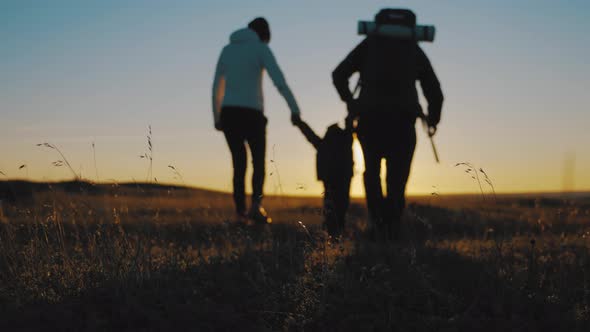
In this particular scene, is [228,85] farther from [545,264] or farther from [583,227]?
[583,227]

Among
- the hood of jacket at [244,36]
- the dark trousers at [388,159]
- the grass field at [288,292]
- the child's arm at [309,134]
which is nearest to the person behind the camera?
the grass field at [288,292]

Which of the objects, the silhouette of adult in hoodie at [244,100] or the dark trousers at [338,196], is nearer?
the dark trousers at [338,196]

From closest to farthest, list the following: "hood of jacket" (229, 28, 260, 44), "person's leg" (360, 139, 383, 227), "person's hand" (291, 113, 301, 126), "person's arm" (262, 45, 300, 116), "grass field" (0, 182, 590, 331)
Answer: "grass field" (0, 182, 590, 331) → "person's leg" (360, 139, 383, 227) → "person's hand" (291, 113, 301, 126) → "person's arm" (262, 45, 300, 116) → "hood of jacket" (229, 28, 260, 44)

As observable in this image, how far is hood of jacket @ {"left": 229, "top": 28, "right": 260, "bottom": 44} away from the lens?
783 centimetres

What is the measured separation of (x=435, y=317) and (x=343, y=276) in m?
0.81

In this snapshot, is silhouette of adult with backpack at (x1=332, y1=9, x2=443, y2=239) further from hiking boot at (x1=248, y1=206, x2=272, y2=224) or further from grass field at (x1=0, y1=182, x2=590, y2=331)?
hiking boot at (x1=248, y1=206, x2=272, y2=224)

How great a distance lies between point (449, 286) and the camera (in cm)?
412

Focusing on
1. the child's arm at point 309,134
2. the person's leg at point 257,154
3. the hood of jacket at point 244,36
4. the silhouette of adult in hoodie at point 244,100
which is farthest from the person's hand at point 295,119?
the hood of jacket at point 244,36

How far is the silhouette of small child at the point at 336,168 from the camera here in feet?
20.8

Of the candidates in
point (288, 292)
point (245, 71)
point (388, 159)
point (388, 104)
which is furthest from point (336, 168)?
point (288, 292)

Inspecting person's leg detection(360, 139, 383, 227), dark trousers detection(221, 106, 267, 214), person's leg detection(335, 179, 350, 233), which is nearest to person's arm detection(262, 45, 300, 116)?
dark trousers detection(221, 106, 267, 214)

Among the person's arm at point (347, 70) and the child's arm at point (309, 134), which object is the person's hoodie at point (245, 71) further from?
the person's arm at point (347, 70)

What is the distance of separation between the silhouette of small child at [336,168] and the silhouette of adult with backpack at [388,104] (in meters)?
0.33

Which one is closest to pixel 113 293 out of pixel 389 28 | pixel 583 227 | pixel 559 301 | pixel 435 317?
pixel 435 317
